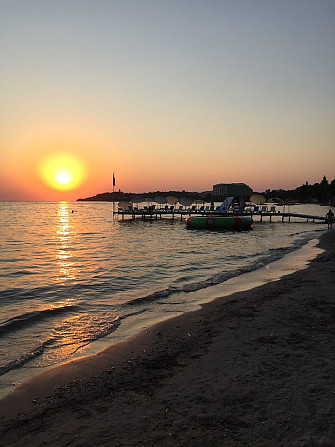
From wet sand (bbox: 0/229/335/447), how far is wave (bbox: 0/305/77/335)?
10.1 feet

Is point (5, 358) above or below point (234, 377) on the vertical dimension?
below

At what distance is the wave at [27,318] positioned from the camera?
816 cm

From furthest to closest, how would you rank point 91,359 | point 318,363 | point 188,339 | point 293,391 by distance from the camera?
1. point 188,339
2. point 91,359
3. point 318,363
4. point 293,391

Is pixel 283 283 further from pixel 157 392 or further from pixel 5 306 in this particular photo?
pixel 5 306

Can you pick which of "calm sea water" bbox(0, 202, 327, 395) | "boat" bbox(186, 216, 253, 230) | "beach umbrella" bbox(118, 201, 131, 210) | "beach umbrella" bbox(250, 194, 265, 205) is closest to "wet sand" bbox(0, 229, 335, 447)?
"calm sea water" bbox(0, 202, 327, 395)

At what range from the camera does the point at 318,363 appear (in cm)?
505

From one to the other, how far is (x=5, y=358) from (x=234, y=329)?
4.63 meters

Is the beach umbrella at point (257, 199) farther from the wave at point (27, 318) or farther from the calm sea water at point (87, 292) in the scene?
the wave at point (27, 318)

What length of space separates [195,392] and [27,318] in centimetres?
611

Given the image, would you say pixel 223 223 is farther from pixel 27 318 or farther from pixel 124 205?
pixel 27 318

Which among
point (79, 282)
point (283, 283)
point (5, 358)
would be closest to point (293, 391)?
point (5, 358)

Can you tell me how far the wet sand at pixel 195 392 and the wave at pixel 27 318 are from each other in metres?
3.08

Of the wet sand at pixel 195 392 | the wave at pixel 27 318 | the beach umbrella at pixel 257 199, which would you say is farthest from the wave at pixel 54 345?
the beach umbrella at pixel 257 199

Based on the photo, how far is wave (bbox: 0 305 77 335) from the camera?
8.16 meters
